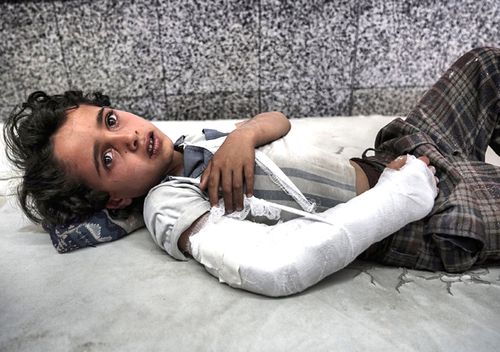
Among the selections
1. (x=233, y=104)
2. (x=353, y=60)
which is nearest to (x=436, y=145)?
(x=353, y=60)

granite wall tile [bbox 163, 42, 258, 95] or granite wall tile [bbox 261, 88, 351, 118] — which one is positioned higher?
granite wall tile [bbox 163, 42, 258, 95]

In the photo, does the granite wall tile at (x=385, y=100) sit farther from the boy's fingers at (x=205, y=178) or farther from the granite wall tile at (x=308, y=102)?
the boy's fingers at (x=205, y=178)

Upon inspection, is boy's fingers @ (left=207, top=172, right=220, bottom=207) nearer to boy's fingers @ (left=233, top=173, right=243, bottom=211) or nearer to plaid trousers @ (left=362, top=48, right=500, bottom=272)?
boy's fingers @ (left=233, top=173, right=243, bottom=211)

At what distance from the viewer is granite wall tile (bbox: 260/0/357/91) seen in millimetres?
1694

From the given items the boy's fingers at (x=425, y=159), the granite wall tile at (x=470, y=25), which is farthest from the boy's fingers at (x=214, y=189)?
the granite wall tile at (x=470, y=25)

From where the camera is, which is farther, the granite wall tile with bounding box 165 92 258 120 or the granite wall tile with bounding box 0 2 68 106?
the granite wall tile with bounding box 165 92 258 120

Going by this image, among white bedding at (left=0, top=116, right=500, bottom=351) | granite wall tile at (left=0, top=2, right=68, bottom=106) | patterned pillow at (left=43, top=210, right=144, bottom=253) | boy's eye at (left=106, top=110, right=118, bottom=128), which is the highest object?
granite wall tile at (left=0, top=2, right=68, bottom=106)

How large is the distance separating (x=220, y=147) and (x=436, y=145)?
572 millimetres

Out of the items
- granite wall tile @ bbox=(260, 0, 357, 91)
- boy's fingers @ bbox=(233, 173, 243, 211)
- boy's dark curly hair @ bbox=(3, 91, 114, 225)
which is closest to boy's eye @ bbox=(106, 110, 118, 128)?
boy's dark curly hair @ bbox=(3, 91, 114, 225)

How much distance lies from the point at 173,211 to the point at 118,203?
216 mm

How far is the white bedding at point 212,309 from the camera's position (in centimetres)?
73

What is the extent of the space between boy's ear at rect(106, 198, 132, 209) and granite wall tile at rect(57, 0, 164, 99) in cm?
79

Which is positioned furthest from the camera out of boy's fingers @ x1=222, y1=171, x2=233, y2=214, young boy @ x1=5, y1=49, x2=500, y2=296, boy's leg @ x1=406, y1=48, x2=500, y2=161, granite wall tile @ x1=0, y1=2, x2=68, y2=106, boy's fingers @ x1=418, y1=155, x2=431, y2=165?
granite wall tile @ x1=0, y1=2, x2=68, y2=106

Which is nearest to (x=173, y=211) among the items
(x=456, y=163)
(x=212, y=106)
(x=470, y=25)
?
(x=456, y=163)
